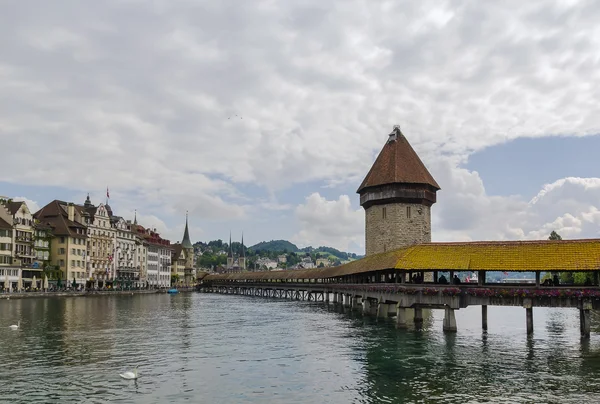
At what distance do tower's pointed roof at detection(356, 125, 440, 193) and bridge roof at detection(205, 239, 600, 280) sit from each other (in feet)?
86.7

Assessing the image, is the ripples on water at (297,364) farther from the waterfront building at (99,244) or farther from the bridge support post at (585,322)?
the waterfront building at (99,244)

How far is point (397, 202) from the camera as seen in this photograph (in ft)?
209

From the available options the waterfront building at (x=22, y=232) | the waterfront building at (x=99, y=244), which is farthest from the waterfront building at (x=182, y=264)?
the waterfront building at (x=22, y=232)

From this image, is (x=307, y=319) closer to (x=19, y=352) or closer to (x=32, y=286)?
(x=19, y=352)

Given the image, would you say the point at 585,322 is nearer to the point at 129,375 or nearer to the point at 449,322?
the point at 449,322

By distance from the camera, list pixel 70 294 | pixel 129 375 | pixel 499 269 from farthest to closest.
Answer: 1. pixel 70 294
2. pixel 499 269
3. pixel 129 375

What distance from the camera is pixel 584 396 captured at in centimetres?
1973

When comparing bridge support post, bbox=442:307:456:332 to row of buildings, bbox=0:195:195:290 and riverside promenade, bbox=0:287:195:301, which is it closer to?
riverside promenade, bbox=0:287:195:301

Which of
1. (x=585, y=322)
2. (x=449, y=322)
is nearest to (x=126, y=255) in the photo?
(x=449, y=322)

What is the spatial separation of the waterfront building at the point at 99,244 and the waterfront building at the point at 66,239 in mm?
3083

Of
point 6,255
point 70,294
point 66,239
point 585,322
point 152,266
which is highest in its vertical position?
point 66,239

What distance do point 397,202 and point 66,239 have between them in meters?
65.8

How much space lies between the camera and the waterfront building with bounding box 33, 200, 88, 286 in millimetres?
103625

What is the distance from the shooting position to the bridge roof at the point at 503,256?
31.5m
